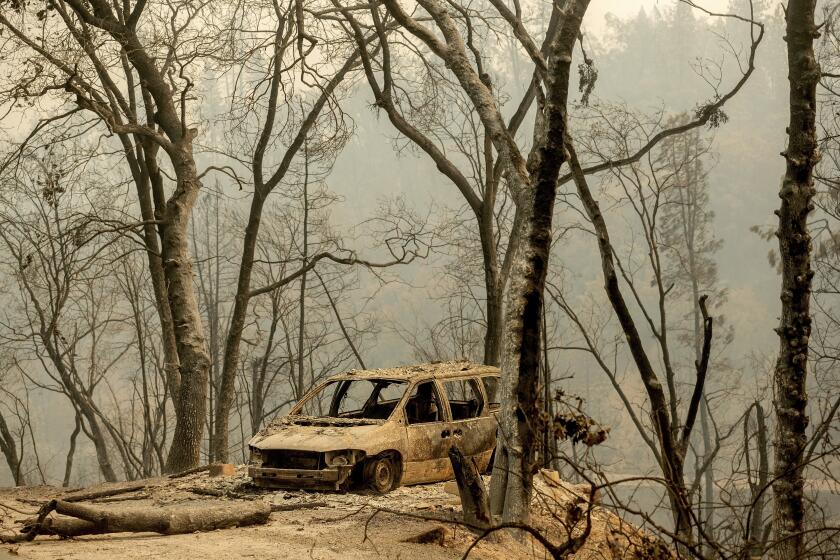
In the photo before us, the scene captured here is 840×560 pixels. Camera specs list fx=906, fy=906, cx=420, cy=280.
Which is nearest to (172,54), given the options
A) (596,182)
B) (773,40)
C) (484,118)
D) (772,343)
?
(484,118)

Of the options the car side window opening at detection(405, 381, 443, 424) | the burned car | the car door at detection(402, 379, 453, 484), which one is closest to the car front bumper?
the burned car

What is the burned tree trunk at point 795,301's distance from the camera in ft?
26.1

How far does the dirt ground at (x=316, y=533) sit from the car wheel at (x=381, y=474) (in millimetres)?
176

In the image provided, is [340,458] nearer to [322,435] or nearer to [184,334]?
[322,435]

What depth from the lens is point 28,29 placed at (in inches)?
588

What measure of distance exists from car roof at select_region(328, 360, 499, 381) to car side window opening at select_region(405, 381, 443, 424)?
0.18 metres

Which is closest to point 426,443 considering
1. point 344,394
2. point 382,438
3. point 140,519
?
point 382,438

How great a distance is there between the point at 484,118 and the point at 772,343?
6797 cm

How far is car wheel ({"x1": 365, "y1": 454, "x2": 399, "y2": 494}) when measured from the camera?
34.7ft

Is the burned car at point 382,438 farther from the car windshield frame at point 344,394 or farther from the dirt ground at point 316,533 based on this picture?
the dirt ground at point 316,533

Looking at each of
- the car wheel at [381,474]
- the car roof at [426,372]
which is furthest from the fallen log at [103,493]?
the car wheel at [381,474]

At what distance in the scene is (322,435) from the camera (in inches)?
418

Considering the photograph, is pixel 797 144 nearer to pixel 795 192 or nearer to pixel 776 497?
pixel 795 192

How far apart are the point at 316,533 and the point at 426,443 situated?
9.94ft
